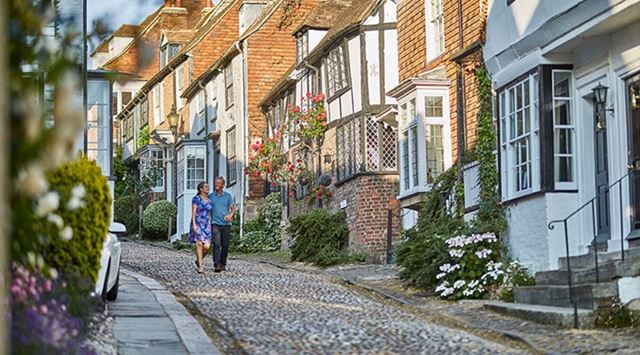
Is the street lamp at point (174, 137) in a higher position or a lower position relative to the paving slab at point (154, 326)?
higher

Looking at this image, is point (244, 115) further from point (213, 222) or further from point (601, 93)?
point (601, 93)

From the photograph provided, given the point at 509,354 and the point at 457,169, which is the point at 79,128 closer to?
the point at 509,354

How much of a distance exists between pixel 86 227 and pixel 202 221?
10692 mm

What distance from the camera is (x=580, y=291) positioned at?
14.1 meters

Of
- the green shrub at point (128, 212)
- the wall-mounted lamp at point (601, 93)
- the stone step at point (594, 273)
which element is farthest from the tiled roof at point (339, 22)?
the green shrub at point (128, 212)

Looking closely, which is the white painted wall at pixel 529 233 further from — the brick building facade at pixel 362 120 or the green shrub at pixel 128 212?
the green shrub at pixel 128 212

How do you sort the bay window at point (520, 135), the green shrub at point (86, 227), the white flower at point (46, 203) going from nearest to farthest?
the white flower at point (46, 203) < the green shrub at point (86, 227) < the bay window at point (520, 135)

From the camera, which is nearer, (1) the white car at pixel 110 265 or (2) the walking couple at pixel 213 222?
(1) the white car at pixel 110 265

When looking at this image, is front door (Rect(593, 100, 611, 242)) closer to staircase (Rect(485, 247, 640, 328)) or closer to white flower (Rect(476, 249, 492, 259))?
staircase (Rect(485, 247, 640, 328))

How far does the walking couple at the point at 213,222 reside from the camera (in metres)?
20.8

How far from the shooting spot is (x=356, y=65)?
1177 inches

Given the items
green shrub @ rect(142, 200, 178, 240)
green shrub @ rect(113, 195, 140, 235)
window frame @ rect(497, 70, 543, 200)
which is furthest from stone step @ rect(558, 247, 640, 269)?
green shrub @ rect(113, 195, 140, 235)

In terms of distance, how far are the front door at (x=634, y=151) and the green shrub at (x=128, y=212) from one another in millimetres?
37901

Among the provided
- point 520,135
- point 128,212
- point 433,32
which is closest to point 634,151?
point 520,135
